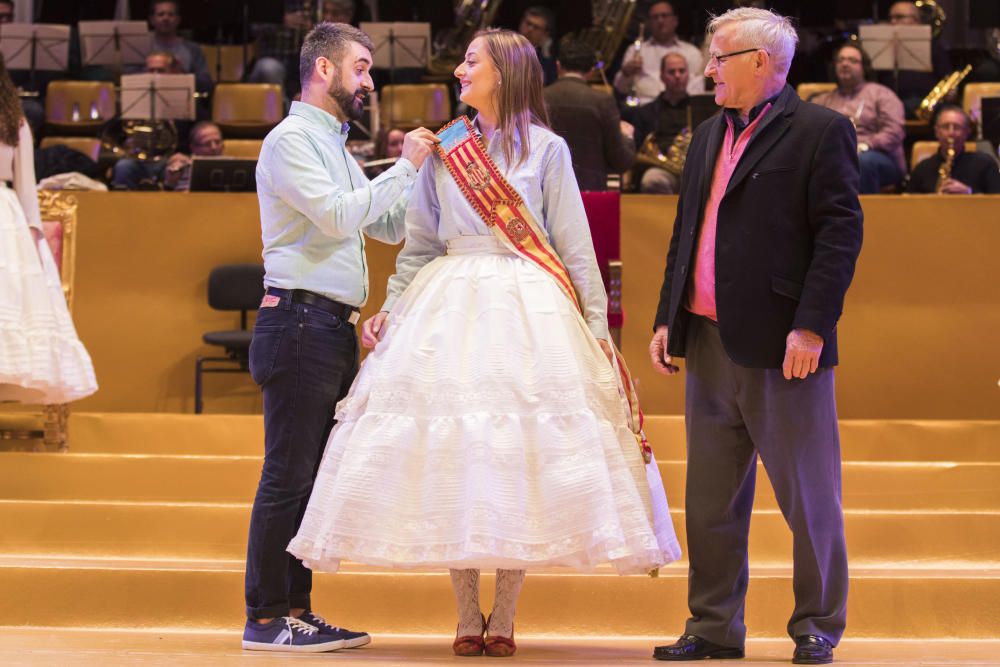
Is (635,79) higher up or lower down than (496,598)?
higher up

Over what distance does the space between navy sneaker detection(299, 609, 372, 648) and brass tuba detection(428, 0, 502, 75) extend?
24.2 feet

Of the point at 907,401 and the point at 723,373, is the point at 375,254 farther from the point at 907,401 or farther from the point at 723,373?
the point at 723,373

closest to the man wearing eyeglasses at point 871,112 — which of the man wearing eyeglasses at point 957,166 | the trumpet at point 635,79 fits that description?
the man wearing eyeglasses at point 957,166

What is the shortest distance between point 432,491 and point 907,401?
3.72 m

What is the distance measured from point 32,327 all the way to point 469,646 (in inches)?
89.8

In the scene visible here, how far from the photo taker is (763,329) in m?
3.21

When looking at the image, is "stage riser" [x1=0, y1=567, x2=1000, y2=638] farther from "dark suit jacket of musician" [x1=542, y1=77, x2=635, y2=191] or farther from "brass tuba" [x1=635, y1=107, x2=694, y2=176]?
"brass tuba" [x1=635, y1=107, x2=694, y2=176]

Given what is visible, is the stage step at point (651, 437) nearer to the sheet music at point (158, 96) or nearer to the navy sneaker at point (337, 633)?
the navy sneaker at point (337, 633)

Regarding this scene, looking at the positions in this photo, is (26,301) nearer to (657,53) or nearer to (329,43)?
(329,43)

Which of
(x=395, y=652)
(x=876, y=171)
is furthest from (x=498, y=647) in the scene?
(x=876, y=171)

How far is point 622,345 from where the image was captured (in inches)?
243

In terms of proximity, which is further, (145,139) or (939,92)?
(939,92)

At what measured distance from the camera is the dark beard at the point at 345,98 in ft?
11.6

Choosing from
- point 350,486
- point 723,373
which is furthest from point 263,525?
point 723,373
